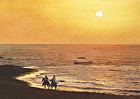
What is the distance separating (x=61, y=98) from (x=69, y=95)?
166 cm

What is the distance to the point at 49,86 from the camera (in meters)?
25.5

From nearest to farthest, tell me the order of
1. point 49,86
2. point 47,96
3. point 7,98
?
1. point 7,98
2. point 47,96
3. point 49,86

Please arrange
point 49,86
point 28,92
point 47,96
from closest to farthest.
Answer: point 47,96
point 28,92
point 49,86

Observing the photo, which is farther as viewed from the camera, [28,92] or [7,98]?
[28,92]

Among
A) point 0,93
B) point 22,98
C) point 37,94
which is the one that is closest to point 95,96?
point 37,94

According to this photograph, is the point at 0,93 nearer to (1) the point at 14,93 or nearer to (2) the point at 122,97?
(1) the point at 14,93

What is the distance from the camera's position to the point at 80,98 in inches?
792

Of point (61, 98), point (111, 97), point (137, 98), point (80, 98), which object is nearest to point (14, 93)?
point (61, 98)

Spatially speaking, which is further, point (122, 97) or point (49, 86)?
point (49, 86)

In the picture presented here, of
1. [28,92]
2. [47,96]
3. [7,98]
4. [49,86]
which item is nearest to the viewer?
[7,98]

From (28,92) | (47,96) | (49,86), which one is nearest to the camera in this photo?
(47,96)

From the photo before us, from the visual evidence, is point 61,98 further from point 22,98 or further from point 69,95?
point 22,98

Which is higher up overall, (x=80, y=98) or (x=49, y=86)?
(x=49, y=86)

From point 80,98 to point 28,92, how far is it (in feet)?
17.1
